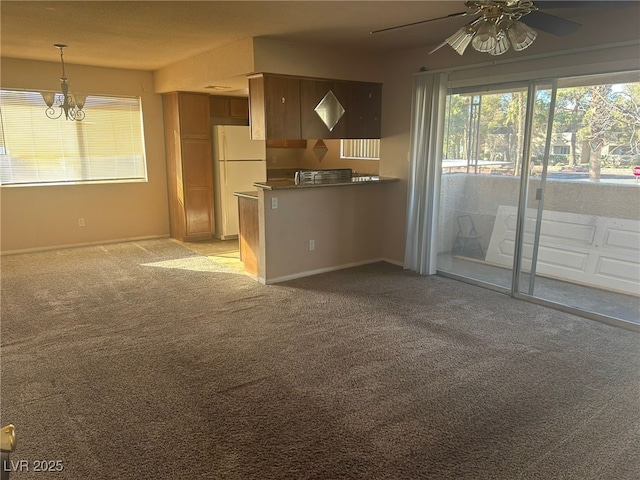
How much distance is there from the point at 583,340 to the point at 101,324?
3.87 m

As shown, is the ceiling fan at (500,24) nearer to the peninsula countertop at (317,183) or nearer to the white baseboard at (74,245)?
the peninsula countertop at (317,183)

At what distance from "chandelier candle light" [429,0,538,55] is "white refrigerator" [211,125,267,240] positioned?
479cm

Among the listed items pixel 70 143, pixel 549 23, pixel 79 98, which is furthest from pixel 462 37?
pixel 70 143

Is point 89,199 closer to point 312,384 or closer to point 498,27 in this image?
point 312,384

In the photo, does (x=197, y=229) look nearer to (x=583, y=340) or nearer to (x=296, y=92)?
(x=296, y=92)

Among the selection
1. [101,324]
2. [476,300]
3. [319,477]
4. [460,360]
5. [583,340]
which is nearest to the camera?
[319,477]

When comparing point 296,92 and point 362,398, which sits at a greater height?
point 296,92

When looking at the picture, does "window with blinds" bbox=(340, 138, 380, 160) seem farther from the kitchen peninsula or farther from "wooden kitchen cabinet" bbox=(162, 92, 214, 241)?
"wooden kitchen cabinet" bbox=(162, 92, 214, 241)

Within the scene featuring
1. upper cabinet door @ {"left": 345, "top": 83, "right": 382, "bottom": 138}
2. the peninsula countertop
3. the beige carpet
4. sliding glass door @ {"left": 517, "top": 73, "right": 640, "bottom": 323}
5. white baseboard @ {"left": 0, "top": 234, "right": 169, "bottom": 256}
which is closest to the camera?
the beige carpet

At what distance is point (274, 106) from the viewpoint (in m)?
4.89

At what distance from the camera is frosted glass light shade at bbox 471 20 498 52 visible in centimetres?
249

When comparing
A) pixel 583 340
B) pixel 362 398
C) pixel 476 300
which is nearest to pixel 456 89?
pixel 476 300

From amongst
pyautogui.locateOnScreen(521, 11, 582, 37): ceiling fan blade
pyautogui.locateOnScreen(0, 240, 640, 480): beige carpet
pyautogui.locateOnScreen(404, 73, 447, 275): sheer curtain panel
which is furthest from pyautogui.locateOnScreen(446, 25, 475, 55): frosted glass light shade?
pyautogui.locateOnScreen(404, 73, 447, 275): sheer curtain panel

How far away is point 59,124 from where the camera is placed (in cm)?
624
